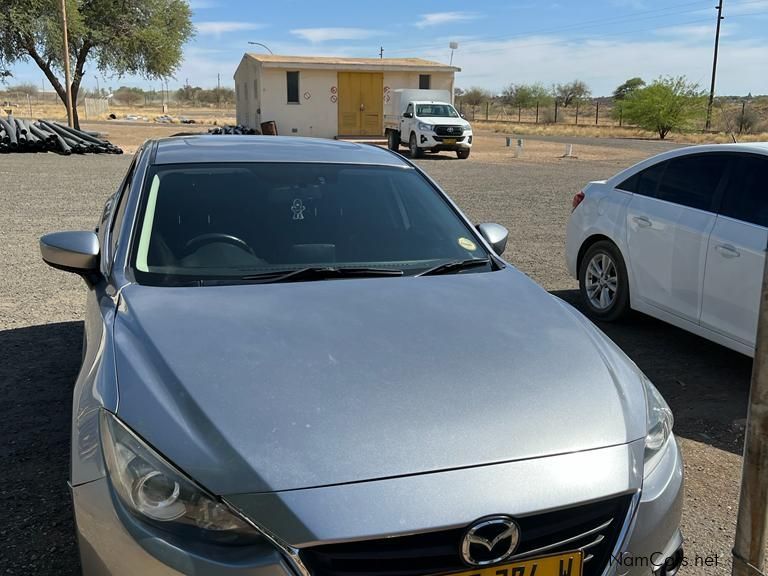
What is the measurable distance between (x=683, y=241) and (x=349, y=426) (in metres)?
4.00

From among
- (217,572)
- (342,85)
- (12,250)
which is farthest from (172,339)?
(342,85)

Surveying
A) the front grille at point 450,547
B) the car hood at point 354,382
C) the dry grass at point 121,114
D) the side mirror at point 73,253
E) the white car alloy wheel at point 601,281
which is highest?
the dry grass at point 121,114

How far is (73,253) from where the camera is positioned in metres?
3.09

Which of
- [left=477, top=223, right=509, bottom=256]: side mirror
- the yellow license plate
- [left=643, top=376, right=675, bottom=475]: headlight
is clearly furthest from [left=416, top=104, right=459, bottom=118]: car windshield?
the yellow license plate

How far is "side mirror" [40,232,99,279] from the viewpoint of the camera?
3096mm

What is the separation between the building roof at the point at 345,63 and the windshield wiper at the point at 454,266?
1197 inches

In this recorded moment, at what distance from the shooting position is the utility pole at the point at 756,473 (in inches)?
78.7

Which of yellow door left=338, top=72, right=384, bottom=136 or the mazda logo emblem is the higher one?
yellow door left=338, top=72, right=384, bottom=136

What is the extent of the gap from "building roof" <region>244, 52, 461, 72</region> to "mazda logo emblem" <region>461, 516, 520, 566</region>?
3203cm

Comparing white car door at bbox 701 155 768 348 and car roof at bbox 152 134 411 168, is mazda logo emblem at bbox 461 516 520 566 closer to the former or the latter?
car roof at bbox 152 134 411 168

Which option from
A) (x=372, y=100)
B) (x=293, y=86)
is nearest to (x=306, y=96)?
(x=293, y=86)

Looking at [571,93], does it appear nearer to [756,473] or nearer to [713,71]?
[713,71]

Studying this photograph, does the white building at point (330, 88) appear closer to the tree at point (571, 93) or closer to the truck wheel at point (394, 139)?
the truck wheel at point (394, 139)

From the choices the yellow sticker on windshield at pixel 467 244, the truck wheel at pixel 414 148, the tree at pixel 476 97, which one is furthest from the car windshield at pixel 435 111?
the tree at pixel 476 97
